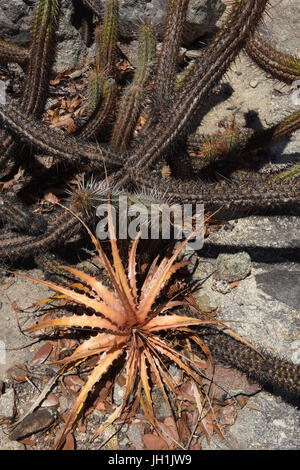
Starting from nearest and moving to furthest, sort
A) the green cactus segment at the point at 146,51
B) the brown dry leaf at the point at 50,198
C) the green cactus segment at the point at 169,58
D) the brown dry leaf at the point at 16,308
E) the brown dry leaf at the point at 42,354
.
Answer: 1. the brown dry leaf at the point at 42,354
2. the brown dry leaf at the point at 16,308
3. the green cactus segment at the point at 169,58
4. the green cactus segment at the point at 146,51
5. the brown dry leaf at the point at 50,198

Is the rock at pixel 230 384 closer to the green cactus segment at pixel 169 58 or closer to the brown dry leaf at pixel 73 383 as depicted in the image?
the brown dry leaf at pixel 73 383

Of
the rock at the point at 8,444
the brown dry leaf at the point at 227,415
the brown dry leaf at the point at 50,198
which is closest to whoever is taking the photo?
the rock at the point at 8,444

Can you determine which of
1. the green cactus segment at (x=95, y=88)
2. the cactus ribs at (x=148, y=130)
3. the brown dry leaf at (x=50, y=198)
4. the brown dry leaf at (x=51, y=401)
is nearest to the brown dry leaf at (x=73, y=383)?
the brown dry leaf at (x=51, y=401)

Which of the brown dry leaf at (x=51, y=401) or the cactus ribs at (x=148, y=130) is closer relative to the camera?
the brown dry leaf at (x=51, y=401)

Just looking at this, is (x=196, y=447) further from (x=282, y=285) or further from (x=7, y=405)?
(x=282, y=285)

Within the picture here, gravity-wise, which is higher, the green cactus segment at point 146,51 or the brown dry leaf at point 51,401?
the green cactus segment at point 146,51

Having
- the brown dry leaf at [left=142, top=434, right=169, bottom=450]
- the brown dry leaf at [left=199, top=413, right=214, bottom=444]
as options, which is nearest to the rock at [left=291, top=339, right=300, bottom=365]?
the brown dry leaf at [left=199, top=413, right=214, bottom=444]
